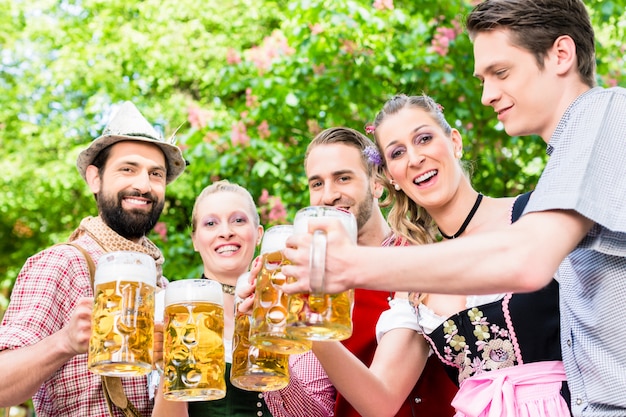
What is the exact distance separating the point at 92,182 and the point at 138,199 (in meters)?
0.36

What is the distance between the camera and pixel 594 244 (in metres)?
1.73

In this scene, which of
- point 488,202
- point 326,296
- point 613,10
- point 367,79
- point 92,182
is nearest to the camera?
point 326,296

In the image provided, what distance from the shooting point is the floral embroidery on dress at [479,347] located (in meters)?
2.41

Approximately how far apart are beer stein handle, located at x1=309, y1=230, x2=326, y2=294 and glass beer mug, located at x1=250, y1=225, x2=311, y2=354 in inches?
6.9

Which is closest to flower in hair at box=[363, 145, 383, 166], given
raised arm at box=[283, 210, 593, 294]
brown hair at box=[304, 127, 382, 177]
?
brown hair at box=[304, 127, 382, 177]

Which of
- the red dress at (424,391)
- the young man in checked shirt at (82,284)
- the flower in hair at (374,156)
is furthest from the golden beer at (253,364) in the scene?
the flower in hair at (374,156)

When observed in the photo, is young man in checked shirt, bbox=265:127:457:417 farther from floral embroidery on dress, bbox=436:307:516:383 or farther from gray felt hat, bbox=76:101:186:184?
gray felt hat, bbox=76:101:186:184

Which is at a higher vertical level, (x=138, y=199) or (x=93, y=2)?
(x=93, y=2)

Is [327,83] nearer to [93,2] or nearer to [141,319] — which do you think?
[141,319]

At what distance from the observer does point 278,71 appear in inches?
268

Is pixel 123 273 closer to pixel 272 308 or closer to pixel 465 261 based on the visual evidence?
pixel 272 308

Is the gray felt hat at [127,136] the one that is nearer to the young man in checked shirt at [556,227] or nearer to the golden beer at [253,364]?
the golden beer at [253,364]

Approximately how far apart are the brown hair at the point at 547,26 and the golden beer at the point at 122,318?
1.29m

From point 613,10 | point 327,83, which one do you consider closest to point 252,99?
point 327,83
